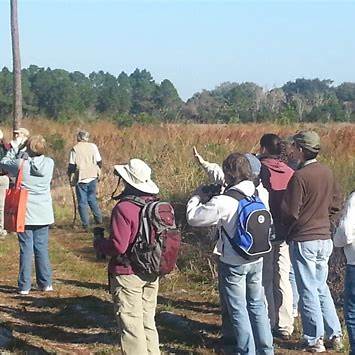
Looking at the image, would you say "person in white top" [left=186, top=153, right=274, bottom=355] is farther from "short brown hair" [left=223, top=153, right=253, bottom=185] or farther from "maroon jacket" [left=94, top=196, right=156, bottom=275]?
"maroon jacket" [left=94, top=196, right=156, bottom=275]

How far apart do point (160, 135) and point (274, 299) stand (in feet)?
36.5

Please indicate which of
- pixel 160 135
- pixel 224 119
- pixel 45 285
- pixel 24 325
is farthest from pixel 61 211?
pixel 224 119

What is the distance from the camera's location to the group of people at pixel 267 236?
5.62m

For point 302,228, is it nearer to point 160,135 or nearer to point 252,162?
point 252,162

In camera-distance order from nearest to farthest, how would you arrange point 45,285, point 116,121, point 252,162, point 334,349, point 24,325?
point 252,162 < point 334,349 < point 24,325 < point 45,285 < point 116,121

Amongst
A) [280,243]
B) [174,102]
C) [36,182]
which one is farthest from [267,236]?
[174,102]

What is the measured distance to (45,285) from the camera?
8703 millimetres

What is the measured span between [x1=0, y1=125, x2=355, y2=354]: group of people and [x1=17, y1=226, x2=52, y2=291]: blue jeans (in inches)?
1.3

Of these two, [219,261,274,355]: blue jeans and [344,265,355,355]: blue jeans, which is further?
[344,265,355,355]: blue jeans

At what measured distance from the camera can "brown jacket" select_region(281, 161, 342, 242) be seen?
640 cm

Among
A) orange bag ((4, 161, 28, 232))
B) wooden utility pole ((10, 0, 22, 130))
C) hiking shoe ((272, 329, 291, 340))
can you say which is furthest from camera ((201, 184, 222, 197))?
wooden utility pole ((10, 0, 22, 130))

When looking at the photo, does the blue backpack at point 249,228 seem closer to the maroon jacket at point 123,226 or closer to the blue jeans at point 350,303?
the maroon jacket at point 123,226

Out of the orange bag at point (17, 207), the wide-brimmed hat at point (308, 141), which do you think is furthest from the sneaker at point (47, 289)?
the wide-brimmed hat at point (308, 141)

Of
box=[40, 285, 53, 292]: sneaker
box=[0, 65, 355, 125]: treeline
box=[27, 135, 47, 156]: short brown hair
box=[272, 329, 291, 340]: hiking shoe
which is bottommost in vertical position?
box=[272, 329, 291, 340]: hiking shoe
